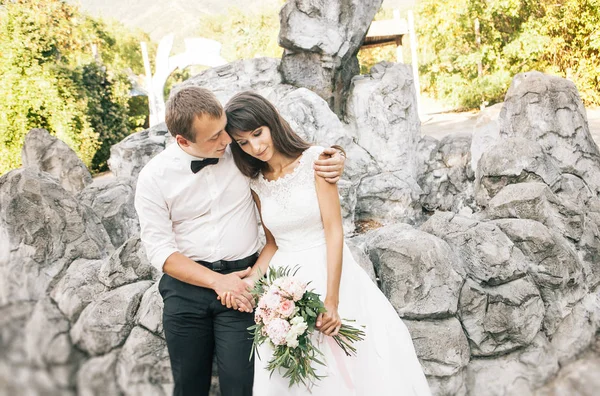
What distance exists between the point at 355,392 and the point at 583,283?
2.00m

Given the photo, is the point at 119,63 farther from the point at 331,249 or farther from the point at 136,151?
the point at 331,249

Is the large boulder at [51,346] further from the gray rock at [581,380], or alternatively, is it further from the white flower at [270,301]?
the white flower at [270,301]

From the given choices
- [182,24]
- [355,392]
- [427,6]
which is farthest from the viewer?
[182,24]

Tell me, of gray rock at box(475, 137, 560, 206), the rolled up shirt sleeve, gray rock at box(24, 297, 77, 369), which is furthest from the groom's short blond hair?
gray rock at box(475, 137, 560, 206)

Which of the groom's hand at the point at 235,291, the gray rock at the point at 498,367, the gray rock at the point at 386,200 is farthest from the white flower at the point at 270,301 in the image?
the gray rock at the point at 386,200

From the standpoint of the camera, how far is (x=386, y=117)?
23.8 feet

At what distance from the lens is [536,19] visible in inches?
594

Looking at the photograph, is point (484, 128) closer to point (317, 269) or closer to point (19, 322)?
point (317, 269)

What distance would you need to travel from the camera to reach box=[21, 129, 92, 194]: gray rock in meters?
6.56

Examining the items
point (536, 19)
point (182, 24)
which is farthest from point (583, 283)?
point (182, 24)

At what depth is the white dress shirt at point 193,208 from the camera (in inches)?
85.7

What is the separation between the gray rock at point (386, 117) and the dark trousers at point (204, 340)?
537 centimetres

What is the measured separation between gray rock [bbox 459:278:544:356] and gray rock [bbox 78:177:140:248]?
3.98 metres

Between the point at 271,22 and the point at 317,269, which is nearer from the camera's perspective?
the point at 317,269
